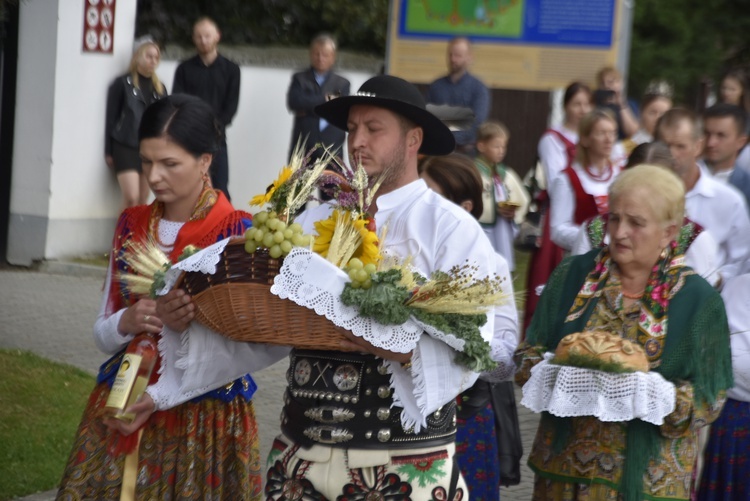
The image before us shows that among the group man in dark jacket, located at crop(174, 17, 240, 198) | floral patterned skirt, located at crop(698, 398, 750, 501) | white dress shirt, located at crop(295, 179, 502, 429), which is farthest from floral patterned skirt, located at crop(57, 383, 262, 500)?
man in dark jacket, located at crop(174, 17, 240, 198)

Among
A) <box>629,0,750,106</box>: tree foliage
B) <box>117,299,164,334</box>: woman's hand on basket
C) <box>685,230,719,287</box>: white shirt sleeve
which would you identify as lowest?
<box>117,299,164,334</box>: woman's hand on basket

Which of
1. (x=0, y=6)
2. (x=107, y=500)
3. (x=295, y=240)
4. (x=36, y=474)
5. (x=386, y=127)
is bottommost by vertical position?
(x=36, y=474)

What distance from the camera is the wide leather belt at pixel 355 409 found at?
3.53 metres

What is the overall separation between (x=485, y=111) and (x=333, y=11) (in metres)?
5.53

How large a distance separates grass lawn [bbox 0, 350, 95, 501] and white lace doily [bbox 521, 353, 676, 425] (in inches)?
119

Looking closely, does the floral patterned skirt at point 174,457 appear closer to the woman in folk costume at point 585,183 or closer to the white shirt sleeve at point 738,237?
the white shirt sleeve at point 738,237

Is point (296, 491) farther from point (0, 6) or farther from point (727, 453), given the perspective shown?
point (0, 6)

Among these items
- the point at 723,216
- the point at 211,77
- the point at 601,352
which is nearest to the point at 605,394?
the point at 601,352

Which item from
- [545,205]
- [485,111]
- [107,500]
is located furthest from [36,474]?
[485,111]

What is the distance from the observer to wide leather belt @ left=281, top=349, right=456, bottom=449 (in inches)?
139

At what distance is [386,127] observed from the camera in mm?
3797

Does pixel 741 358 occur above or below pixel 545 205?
below

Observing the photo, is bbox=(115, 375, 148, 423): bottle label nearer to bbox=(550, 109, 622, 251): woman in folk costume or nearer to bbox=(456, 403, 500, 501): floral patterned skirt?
bbox=(456, 403, 500, 501): floral patterned skirt

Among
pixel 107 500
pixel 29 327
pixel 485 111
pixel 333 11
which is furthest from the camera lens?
pixel 333 11
